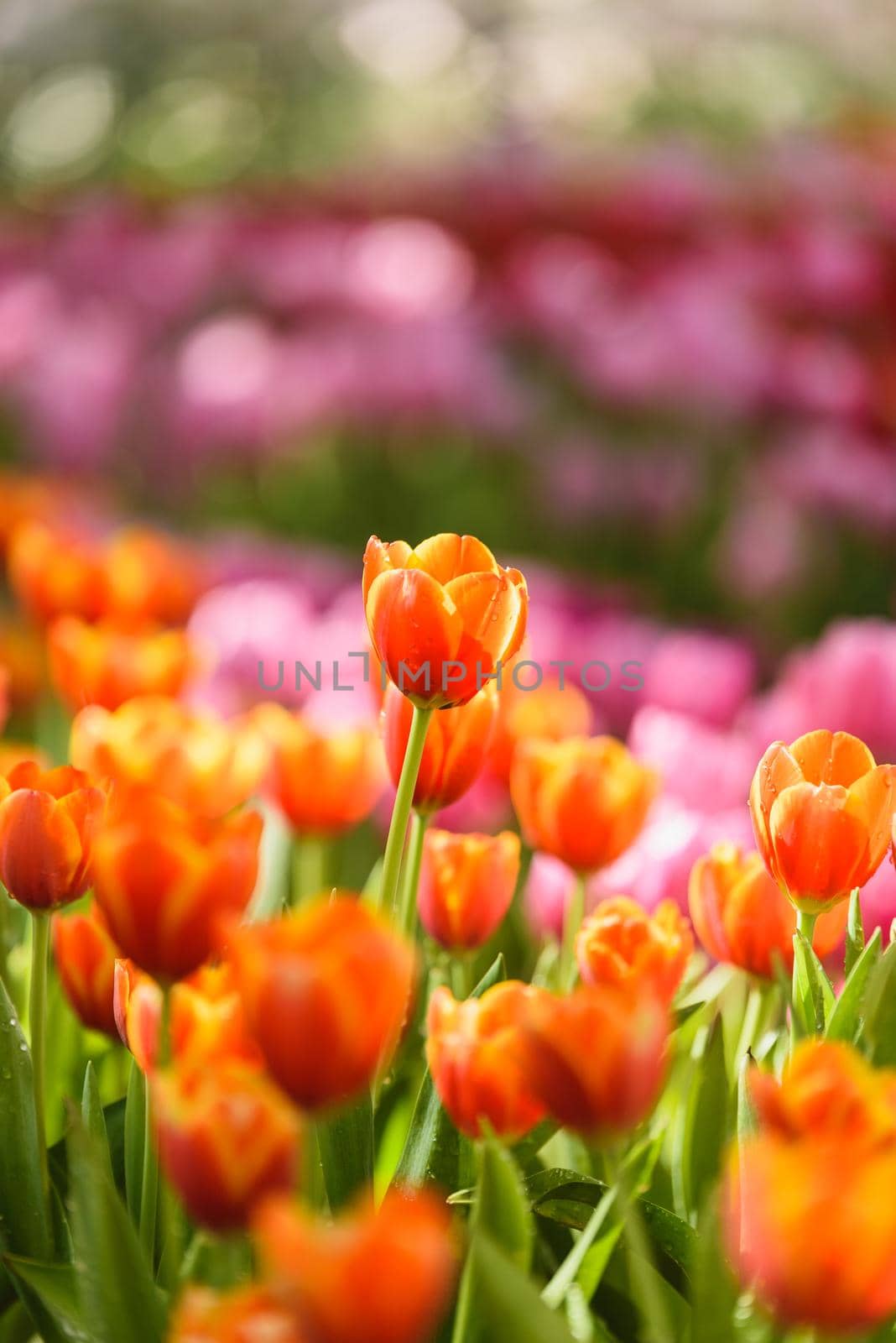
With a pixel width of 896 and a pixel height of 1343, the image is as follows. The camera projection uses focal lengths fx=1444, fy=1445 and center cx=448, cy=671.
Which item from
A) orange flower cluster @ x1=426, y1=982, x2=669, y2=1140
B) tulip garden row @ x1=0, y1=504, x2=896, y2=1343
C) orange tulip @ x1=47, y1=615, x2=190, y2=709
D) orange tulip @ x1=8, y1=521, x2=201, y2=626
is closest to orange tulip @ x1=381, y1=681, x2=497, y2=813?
tulip garden row @ x1=0, y1=504, x2=896, y2=1343

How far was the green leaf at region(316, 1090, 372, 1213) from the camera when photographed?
0.39 meters

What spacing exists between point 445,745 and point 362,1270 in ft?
0.74

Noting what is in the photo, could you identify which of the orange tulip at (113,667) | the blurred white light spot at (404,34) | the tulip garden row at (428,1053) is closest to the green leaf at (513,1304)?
the tulip garden row at (428,1053)

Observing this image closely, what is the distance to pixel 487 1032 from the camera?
0.36 meters

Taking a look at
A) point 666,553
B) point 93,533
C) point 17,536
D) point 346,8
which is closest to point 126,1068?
point 17,536

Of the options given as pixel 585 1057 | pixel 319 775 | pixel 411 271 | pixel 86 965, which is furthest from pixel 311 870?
pixel 411 271

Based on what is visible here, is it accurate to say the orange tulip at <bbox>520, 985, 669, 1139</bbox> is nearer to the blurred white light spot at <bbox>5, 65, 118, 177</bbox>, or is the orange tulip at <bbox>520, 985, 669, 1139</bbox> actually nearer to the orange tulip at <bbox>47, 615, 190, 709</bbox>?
the orange tulip at <bbox>47, 615, 190, 709</bbox>

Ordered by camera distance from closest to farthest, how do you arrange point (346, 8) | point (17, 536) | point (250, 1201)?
point (250, 1201)
point (17, 536)
point (346, 8)

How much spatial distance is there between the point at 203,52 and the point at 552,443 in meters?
4.69

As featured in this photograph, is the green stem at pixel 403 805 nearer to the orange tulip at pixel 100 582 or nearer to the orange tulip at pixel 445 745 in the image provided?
the orange tulip at pixel 445 745

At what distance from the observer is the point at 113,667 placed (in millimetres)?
642

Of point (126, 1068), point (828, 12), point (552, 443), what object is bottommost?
point (126, 1068)

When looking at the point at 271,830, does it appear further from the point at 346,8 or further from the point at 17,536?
the point at 346,8

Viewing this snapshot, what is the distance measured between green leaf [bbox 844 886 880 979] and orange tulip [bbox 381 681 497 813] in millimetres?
121
